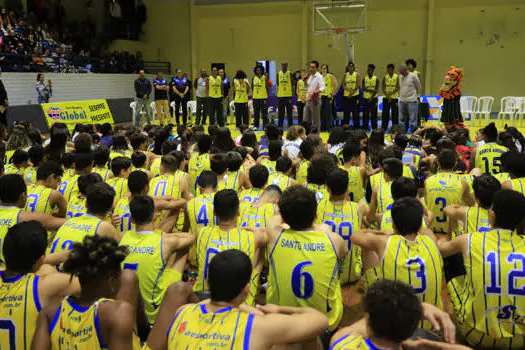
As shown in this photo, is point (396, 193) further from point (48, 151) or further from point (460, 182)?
point (48, 151)

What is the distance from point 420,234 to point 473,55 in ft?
58.0

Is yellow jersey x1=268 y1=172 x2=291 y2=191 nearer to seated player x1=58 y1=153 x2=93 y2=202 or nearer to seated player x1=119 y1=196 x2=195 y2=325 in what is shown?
seated player x1=119 y1=196 x2=195 y2=325

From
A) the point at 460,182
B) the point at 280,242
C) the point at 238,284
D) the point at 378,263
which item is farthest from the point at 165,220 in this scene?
the point at 460,182

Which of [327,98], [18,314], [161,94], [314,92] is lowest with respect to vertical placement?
[18,314]

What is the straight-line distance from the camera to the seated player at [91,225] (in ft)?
10.4

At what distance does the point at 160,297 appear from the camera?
3.12 meters

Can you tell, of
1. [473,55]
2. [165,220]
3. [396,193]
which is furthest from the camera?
[473,55]

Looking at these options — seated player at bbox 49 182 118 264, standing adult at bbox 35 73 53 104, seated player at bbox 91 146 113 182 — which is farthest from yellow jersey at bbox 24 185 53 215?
standing adult at bbox 35 73 53 104

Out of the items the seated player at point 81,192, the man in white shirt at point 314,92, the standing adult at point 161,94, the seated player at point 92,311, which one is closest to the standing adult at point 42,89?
the standing adult at point 161,94

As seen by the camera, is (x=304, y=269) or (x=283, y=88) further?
(x=283, y=88)

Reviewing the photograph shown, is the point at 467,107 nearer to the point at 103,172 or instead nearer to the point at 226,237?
the point at 103,172

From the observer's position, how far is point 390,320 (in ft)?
5.41

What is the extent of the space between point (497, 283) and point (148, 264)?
216 cm

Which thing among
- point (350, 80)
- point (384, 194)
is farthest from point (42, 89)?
point (384, 194)
